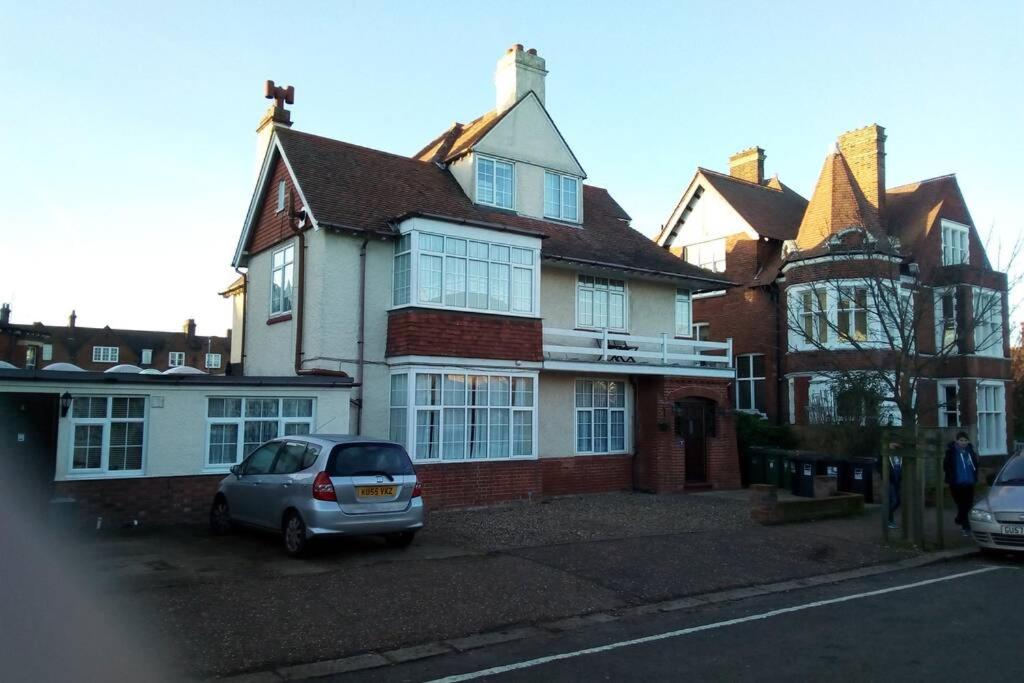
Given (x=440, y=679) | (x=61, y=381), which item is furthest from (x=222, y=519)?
(x=440, y=679)

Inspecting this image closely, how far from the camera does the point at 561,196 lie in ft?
65.9

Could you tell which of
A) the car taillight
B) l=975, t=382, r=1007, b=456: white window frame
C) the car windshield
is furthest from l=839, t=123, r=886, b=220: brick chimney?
the car taillight

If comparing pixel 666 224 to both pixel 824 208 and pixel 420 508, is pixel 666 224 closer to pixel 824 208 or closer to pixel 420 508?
pixel 824 208

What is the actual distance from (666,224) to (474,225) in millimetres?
15115

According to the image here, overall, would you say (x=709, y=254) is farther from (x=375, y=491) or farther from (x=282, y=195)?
(x=375, y=491)

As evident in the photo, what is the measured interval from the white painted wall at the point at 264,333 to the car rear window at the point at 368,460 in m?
6.19

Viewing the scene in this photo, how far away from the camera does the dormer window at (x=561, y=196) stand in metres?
19.9

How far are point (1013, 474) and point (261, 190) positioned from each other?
15.9 m

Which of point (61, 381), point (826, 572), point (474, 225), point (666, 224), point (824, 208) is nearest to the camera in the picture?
point (826, 572)

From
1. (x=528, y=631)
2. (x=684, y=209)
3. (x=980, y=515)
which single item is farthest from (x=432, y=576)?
(x=684, y=209)

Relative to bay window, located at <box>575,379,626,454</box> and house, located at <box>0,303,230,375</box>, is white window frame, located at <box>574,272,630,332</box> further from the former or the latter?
house, located at <box>0,303,230,375</box>

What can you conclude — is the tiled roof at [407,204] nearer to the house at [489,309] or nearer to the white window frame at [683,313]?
the house at [489,309]

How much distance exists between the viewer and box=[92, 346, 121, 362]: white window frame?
214 ft

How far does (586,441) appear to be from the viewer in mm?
18688
